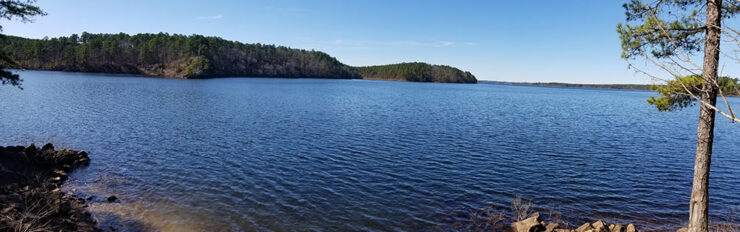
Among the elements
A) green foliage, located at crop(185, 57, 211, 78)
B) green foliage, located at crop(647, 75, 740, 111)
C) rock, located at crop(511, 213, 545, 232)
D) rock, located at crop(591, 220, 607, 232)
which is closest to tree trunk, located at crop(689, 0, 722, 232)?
green foliage, located at crop(647, 75, 740, 111)

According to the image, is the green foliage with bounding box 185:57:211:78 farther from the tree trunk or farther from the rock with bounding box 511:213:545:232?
the tree trunk

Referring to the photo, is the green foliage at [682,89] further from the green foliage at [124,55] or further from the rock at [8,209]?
the green foliage at [124,55]

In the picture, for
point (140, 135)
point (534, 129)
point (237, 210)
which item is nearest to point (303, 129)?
point (140, 135)

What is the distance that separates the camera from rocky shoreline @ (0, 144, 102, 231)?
10.1m

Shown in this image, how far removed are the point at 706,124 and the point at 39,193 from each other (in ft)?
71.3

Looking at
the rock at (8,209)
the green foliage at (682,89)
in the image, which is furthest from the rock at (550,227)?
the rock at (8,209)

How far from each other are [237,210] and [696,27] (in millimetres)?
16280

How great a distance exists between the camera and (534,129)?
1550 inches

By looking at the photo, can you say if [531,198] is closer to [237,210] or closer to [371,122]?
[237,210]

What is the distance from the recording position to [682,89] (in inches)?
370

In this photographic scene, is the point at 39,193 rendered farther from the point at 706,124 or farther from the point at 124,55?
the point at 124,55

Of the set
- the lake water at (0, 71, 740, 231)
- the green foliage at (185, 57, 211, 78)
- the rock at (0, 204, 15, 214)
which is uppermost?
the green foliage at (185, 57, 211, 78)

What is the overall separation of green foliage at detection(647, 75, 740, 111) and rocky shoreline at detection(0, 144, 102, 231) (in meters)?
16.7

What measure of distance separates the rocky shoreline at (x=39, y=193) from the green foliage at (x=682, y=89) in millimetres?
16722
